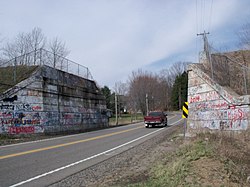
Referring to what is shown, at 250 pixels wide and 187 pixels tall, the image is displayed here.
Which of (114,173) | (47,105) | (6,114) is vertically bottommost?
(114,173)

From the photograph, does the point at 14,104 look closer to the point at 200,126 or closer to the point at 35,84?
the point at 35,84

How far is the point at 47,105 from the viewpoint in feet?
74.9

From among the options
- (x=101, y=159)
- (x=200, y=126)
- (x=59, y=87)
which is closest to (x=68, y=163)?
(x=101, y=159)

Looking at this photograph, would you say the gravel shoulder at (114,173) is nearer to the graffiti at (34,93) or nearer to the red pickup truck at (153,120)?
the graffiti at (34,93)

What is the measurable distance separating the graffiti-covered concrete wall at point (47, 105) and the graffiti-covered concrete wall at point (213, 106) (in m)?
12.8

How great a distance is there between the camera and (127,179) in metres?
6.81

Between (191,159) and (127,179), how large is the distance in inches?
72.1

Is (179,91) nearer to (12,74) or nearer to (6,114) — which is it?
(12,74)

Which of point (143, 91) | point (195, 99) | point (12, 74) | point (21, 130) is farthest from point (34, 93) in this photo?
point (143, 91)

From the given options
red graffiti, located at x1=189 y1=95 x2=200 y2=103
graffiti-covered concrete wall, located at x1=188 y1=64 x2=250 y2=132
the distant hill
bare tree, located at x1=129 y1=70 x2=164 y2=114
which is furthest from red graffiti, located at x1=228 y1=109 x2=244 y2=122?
bare tree, located at x1=129 y1=70 x2=164 y2=114

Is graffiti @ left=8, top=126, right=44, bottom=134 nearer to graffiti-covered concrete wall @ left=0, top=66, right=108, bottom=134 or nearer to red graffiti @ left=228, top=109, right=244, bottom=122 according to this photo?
graffiti-covered concrete wall @ left=0, top=66, right=108, bottom=134

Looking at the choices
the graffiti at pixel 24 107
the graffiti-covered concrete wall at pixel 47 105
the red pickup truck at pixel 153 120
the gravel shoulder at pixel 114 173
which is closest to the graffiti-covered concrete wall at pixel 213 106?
Answer: the gravel shoulder at pixel 114 173

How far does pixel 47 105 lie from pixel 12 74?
4.42 meters

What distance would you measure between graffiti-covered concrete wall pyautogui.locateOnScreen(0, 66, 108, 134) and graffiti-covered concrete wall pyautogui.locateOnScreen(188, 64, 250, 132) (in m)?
12.8
